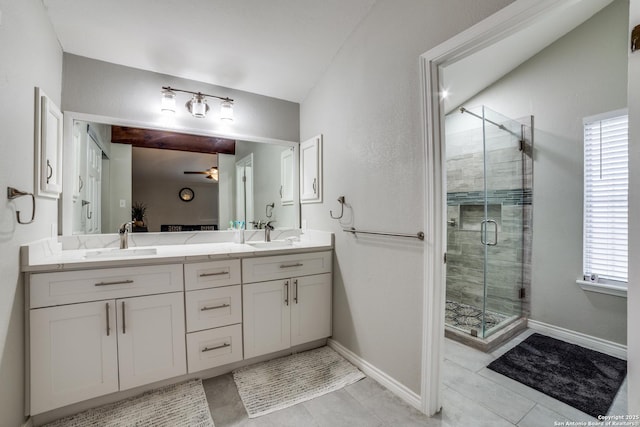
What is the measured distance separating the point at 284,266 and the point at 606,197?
268cm

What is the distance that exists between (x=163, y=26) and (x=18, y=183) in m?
1.27

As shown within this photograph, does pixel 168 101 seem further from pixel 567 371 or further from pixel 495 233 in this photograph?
pixel 567 371

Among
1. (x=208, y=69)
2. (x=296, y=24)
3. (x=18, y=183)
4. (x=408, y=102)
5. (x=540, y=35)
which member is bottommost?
(x=18, y=183)

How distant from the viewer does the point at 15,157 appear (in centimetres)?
132

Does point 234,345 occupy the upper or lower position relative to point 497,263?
lower

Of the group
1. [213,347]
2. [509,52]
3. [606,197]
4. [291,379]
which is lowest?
[291,379]

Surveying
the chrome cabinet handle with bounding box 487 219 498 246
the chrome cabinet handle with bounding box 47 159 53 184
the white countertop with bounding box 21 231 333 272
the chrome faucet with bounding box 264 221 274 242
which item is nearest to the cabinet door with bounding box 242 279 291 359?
the white countertop with bounding box 21 231 333 272

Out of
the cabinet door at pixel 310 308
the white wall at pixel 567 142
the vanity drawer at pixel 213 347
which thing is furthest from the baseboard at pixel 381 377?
the white wall at pixel 567 142

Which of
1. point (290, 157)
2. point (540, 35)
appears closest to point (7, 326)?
point (290, 157)

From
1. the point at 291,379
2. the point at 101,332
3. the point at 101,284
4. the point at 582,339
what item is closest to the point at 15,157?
the point at 101,284

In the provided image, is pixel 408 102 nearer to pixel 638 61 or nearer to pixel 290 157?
pixel 638 61

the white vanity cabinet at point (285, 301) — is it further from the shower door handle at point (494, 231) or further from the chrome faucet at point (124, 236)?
the shower door handle at point (494, 231)

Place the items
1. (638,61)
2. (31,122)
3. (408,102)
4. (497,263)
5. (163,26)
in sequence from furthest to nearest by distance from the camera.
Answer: (497,263)
(163,26)
(408,102)
(31,122)
(638,61)

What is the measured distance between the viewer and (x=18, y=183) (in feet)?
4.43
